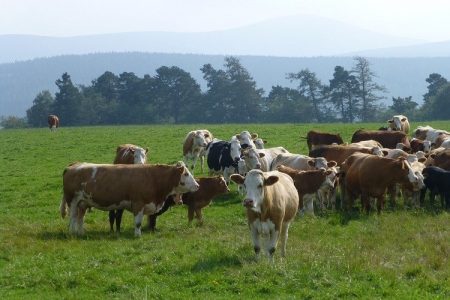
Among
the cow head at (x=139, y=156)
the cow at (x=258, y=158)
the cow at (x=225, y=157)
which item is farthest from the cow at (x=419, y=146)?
the cow head at (x=139, y=156)

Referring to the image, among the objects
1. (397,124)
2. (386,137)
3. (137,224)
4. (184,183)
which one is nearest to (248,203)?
(137,224)

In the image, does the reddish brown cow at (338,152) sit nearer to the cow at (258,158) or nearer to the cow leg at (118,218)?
Answer: the cow at (258,158)

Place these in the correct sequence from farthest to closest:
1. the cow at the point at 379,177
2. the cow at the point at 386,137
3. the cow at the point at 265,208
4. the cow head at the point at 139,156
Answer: the cow at the point at 386,137, the cow head at the point at 139,156, the cow at the point at 379,177, the cow at the point at 265,208

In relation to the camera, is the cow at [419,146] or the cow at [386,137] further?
the cow at [386,137]

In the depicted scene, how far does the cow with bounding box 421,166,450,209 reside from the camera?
1788cm

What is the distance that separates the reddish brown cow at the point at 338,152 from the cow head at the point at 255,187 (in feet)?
32.4

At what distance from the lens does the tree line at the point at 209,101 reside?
92.1 m

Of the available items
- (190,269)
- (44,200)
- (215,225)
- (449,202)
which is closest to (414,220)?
(449,202)

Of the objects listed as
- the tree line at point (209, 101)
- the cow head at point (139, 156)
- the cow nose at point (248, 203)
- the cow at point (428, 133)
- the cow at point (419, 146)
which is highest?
the cow nose at point (248, 203)

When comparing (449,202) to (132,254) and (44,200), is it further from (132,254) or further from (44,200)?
(44,200)

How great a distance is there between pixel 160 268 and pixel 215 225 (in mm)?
4824

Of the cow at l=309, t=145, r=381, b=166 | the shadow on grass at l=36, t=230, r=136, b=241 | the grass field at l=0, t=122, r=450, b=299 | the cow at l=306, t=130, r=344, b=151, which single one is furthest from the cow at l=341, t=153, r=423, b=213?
the cow at l=306, t=130, r=344, b=151

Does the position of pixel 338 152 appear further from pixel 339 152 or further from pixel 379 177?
pixel 379 177

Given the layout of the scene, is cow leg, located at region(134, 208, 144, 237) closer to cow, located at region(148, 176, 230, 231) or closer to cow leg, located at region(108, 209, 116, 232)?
cow leg, located at region(108, 209, 116, 232)
